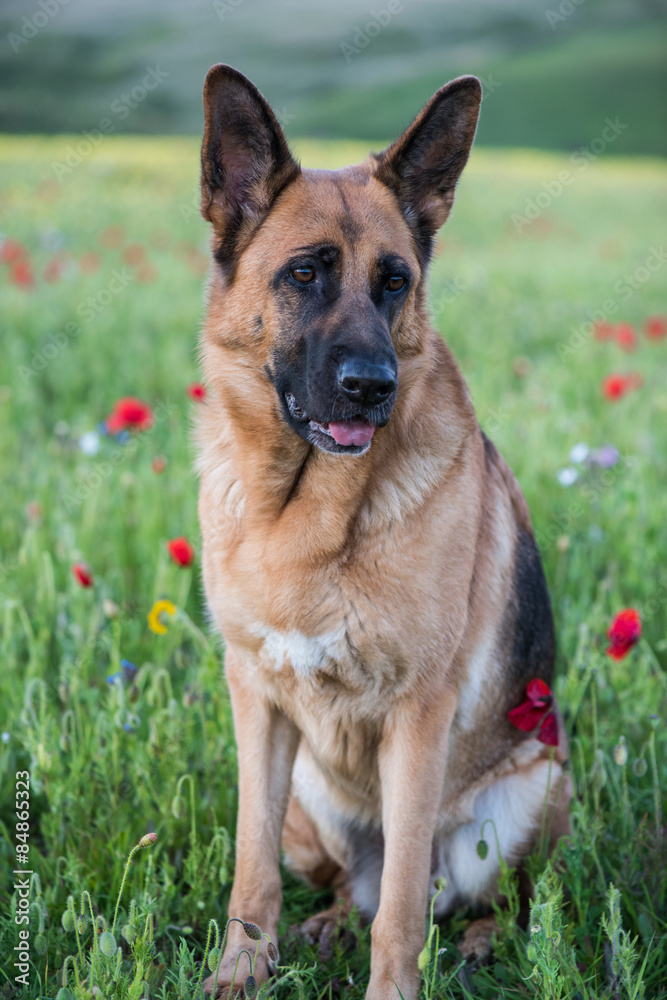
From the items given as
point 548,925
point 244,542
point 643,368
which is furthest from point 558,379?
point 548,925

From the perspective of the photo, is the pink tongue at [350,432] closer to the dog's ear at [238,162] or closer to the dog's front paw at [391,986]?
the dog's ear at [238,162]

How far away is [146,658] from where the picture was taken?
3.16 metres

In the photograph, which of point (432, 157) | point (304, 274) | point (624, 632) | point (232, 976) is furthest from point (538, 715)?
point (432, 157)

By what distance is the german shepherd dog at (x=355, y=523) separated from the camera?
2029 millimetres

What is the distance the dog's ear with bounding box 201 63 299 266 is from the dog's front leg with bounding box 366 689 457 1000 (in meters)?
1.31

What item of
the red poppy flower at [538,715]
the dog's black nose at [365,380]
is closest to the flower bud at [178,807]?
the red poppy flower at [538,715]

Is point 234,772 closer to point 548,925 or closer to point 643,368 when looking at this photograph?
point 548,925

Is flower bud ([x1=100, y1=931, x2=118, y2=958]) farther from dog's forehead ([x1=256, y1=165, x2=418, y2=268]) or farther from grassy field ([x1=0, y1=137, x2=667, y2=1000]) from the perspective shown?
dog's forehead ([x1=256, y1=165, x2=418, y2=268])

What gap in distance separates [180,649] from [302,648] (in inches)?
56.3

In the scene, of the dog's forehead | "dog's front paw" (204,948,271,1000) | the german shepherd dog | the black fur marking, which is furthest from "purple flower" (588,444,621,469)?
"dog's front paw" (204,948,271,1000)

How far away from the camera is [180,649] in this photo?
3340 mm

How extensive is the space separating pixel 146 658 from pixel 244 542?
1221 mm

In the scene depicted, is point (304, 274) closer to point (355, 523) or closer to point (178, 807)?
point (355, 523)

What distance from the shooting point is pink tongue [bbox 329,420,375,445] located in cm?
204
